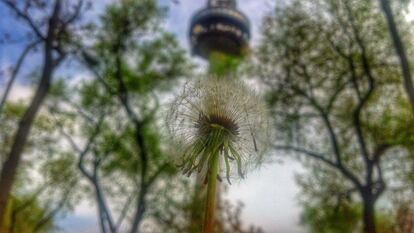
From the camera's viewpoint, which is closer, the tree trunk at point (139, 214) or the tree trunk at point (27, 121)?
the tree trunk at point (27, 121)

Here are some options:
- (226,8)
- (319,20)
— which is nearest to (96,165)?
(319,20)

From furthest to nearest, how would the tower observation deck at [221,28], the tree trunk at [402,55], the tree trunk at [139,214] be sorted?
the tower observation deck at [221,28], the tree trunk at [139,214], the tree trunk at [402,55]

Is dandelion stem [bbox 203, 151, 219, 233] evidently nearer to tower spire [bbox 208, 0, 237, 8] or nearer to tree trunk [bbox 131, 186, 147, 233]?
tree trunk [bbox 131, 186, 147, 233]

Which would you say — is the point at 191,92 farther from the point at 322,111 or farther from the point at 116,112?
the point at 116,112

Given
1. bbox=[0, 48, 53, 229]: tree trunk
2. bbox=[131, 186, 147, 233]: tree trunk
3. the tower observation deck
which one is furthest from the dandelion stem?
the tower observation deck

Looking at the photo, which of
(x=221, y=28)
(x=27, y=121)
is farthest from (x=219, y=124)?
(x=221, y=28)

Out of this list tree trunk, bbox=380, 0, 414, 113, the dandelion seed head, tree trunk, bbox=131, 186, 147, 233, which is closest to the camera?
the dandelion seed head

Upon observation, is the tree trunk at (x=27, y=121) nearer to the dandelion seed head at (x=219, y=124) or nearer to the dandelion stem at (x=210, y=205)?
the dandelion seed head at (x=219, y=124)

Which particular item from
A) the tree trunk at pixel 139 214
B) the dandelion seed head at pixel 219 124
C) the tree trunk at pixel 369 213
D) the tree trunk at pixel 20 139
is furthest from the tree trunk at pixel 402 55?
the tree trunk at pixel 139 214
